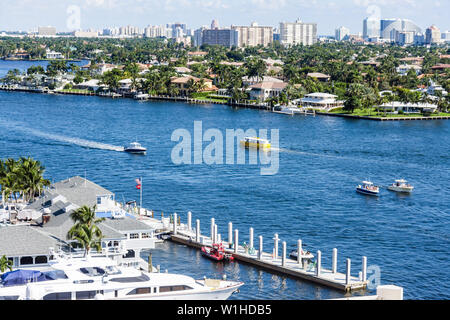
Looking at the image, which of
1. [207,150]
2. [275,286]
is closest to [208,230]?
[275,286]

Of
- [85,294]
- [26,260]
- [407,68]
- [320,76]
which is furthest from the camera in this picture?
[407,68]

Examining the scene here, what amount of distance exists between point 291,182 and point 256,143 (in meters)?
20.0

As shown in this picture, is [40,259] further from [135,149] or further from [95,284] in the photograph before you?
[135,149]

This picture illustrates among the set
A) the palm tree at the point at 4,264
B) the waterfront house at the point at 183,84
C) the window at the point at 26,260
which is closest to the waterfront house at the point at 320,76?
the waterfront house at the point at 183,84

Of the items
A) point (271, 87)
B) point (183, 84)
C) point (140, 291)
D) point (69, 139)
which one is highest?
point (183, 84)

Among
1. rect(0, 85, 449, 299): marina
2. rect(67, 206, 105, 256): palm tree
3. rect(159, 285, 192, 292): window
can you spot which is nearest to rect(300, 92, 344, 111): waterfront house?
rect(0, 85, 449, 299): marina

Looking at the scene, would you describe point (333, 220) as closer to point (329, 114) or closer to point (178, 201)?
point (178, 201)

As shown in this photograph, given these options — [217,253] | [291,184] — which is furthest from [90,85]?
[217,253]

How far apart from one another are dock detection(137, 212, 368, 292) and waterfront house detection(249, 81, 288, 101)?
299 feet

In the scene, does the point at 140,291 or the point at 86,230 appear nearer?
the point at 140,291

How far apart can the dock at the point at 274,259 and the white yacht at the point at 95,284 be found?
861cm

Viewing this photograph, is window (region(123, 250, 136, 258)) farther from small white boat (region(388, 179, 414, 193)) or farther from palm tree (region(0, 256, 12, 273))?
small white boat (region(388, 179, 414, 193))

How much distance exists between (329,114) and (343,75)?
35966 mm

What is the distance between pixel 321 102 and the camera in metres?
122
